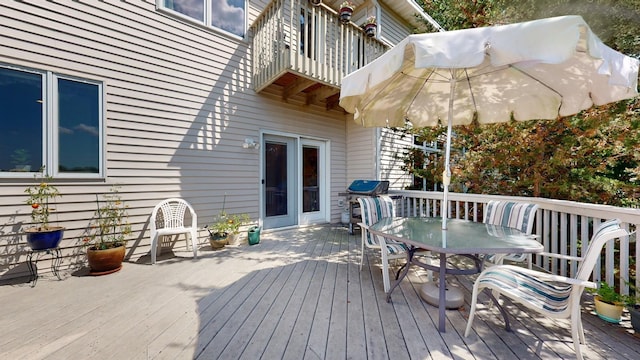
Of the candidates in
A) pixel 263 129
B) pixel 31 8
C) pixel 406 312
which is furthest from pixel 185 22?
pixel 406 312

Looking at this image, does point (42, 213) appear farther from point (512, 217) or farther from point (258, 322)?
point (512, 217)

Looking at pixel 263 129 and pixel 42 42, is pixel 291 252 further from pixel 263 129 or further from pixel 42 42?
pixel 42 42

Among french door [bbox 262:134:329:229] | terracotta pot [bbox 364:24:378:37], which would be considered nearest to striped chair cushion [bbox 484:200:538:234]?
french door [bbox 262:134:329:229]

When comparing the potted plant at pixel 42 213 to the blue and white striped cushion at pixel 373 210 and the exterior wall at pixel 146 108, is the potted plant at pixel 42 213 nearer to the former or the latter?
the exterior wall at pixel 146 108

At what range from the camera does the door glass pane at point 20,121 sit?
9.90 feet

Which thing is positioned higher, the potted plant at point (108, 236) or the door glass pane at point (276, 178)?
the door glass pane at point (276, 178)

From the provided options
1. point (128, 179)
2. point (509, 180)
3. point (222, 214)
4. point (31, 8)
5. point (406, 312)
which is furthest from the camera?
point (509, 180)

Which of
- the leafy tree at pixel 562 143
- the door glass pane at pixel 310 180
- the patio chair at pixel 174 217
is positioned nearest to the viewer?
the leafy tree at pixel 562 143

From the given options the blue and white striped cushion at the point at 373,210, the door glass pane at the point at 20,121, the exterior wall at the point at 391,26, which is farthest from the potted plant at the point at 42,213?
the exterior wall at the point at 391,26

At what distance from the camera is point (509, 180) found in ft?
16.5

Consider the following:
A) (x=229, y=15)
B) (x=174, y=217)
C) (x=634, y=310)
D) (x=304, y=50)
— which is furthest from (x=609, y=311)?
(x=229, y=15)

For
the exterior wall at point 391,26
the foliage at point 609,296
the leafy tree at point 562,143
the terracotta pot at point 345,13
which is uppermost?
the exterior wall at point 391,26

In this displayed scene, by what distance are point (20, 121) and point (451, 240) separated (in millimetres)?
5112

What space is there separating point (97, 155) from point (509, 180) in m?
7.17
